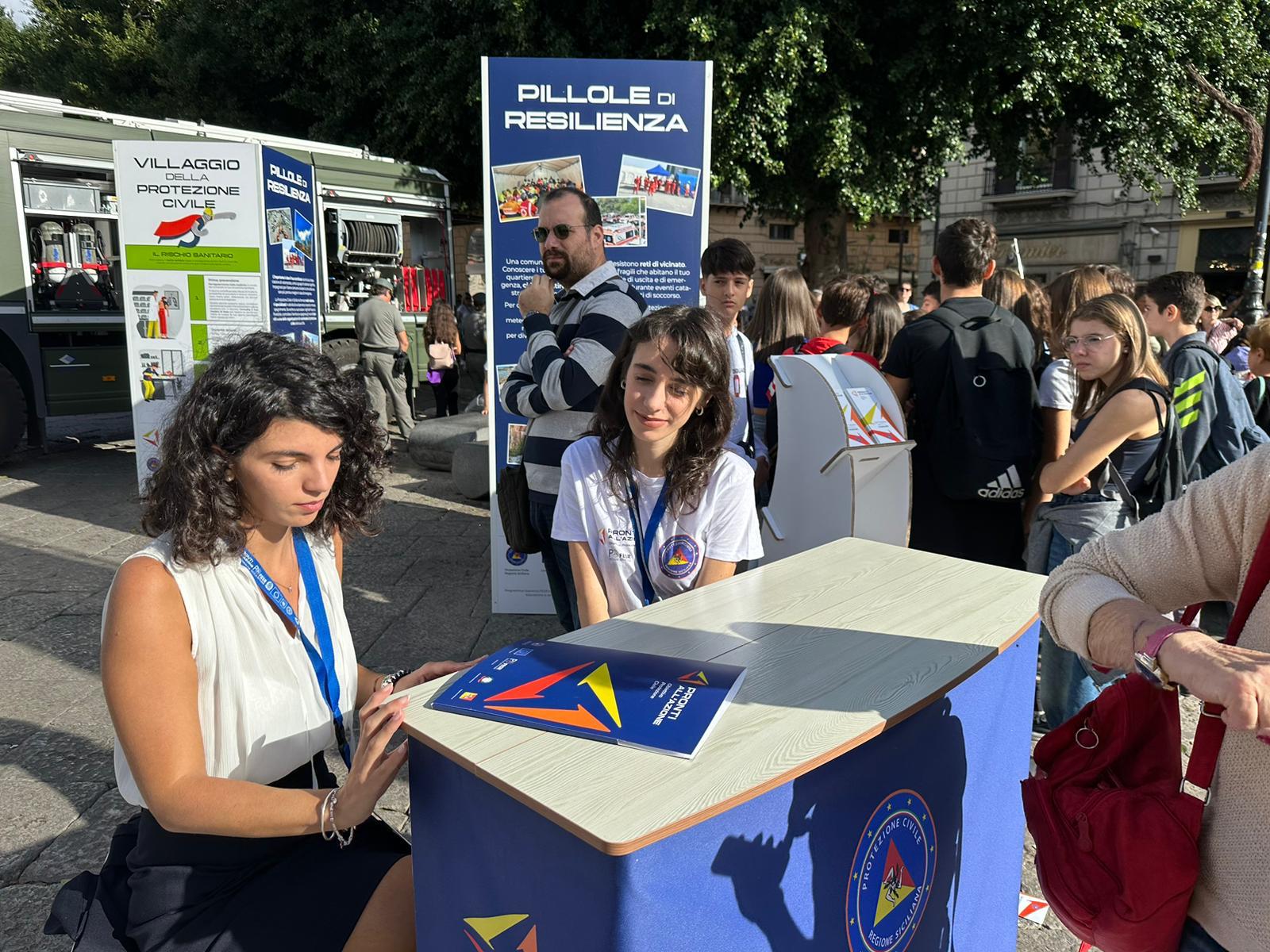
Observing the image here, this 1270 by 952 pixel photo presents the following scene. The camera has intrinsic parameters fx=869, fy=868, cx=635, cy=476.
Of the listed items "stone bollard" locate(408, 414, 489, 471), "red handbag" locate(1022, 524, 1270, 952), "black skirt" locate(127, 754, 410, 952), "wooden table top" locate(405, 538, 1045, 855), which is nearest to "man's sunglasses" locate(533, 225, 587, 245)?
"wooden table top" locate(405, 538, 1045, 855)

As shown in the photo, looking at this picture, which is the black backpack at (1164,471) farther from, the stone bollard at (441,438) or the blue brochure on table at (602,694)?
the stone bollard at (441,438)

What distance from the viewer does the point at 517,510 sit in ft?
9.82

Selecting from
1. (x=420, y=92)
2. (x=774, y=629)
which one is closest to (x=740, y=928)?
(x=774, y=629)

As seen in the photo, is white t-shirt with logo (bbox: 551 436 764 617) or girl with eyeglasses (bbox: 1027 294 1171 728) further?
girl with eyeglasses (bbox: 1027 294 1171 728)

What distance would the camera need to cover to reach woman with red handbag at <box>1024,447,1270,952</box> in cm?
112

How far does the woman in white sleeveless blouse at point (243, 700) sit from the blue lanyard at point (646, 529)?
2.21ft

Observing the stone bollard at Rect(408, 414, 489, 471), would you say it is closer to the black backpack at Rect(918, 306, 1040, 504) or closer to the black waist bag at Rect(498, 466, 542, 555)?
the black waist bag at Rect(498, 466, 542, 555)

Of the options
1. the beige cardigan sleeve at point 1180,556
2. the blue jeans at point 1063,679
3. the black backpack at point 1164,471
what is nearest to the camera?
the beige cardigan sleeve at point 1180,556

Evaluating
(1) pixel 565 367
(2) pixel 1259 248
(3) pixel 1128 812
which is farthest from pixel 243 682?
(2) pixel 1259 248

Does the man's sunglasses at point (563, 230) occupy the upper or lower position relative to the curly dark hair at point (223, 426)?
upper

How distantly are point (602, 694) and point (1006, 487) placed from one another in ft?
7.39

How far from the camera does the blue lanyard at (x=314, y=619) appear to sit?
1.57 metres

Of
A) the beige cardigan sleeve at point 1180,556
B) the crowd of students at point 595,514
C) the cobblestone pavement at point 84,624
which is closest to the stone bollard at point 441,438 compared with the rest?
the cobblestone pavement at point 84,624

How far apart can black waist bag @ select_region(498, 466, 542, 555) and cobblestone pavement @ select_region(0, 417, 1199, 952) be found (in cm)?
89
